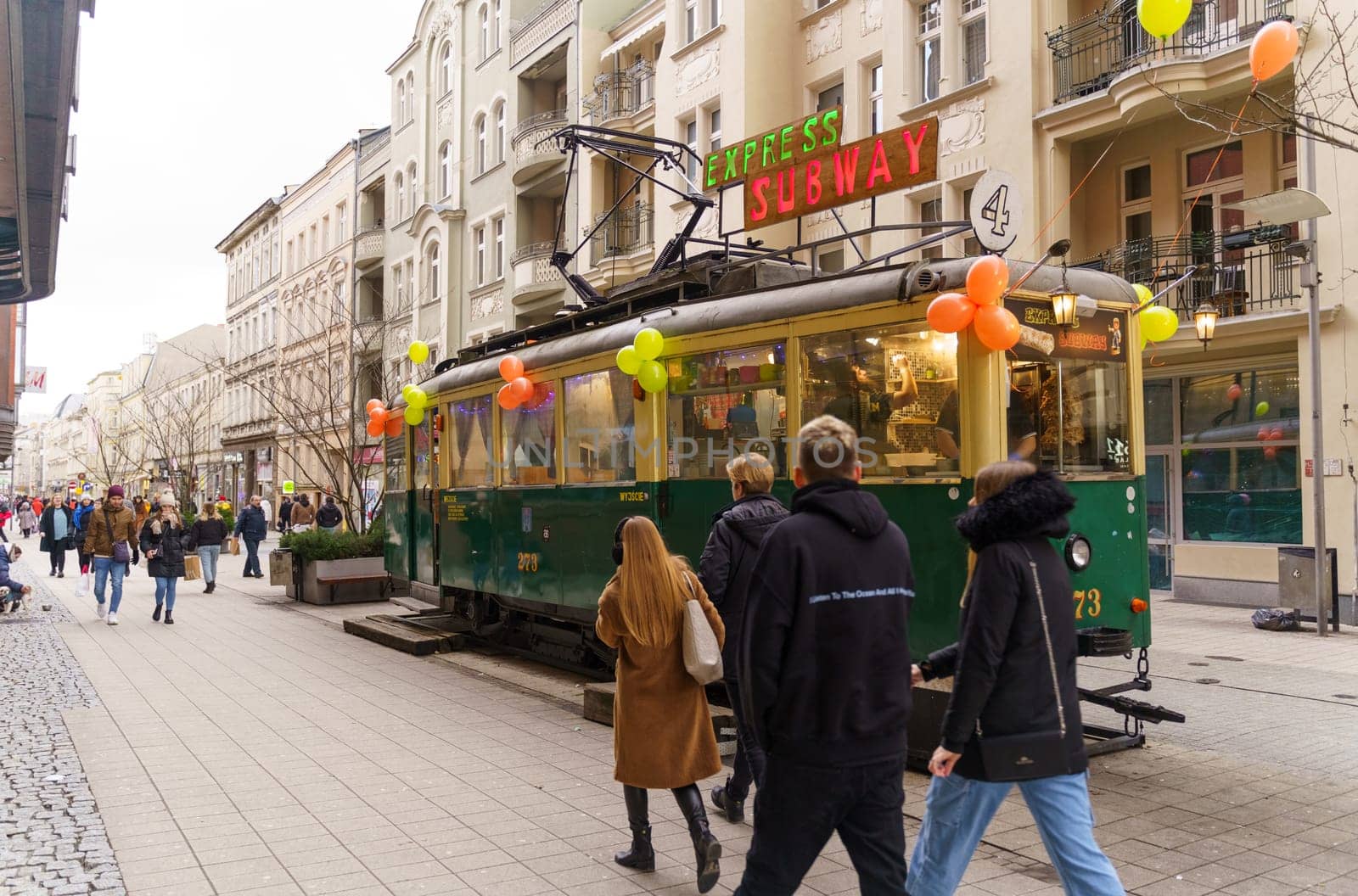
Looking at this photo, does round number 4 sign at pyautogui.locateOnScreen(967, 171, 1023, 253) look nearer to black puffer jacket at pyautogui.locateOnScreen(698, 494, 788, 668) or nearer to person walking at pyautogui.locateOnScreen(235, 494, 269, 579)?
black puffer jacket at pyautogui.locateOnScreen(698, 494, 788, 668)

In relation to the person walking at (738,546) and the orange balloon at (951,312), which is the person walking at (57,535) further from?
the orange balloon at (951,312)

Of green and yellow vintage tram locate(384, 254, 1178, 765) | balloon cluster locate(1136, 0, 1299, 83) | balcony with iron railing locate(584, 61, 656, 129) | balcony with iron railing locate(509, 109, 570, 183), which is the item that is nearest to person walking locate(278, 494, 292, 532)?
balcony with iron railing locate(509, 109, 570, 183)

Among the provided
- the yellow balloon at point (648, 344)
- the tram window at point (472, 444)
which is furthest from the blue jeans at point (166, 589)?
the yellow balloon at point (648, 344)

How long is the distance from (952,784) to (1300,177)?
42.9 ft

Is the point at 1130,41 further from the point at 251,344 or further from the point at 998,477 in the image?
the point at 251,344

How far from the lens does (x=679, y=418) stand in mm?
8750

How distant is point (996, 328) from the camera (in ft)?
21.4

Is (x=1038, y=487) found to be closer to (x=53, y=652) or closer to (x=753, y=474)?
(x=753, y=474)

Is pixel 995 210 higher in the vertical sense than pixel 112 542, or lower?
higher

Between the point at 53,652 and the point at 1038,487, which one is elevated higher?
the point at 1038,487

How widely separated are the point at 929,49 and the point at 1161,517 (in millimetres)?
8369

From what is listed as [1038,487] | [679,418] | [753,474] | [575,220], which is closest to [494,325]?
[575,220]

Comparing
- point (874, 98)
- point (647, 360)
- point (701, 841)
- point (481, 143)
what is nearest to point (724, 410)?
point (647, 360)

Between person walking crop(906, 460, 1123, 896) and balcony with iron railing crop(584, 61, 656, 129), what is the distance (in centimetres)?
2273
